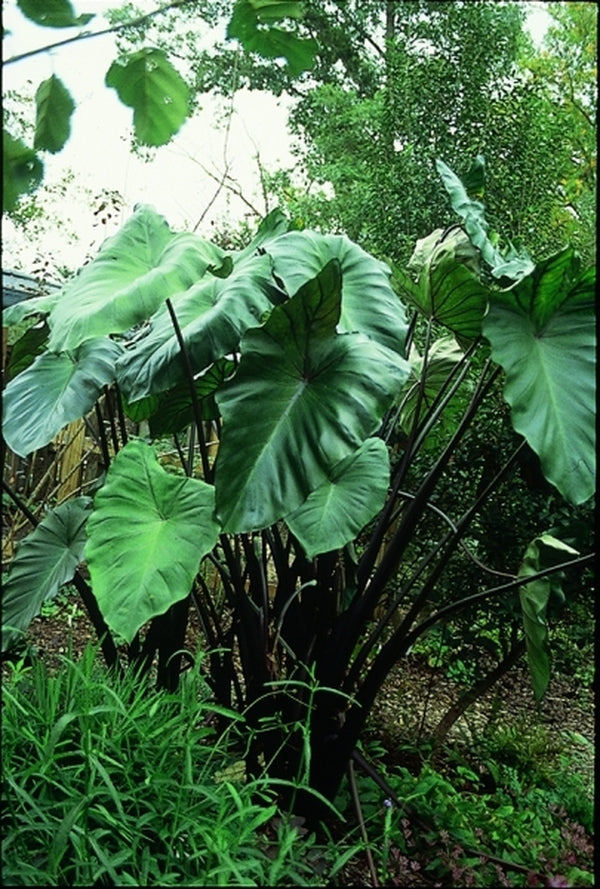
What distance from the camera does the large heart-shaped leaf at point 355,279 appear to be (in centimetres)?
168

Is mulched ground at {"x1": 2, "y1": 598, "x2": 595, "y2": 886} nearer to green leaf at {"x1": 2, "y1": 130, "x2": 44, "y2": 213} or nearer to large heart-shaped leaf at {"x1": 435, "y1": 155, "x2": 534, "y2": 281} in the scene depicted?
large heart-shaped leaf at {"x1": 435, "y1": 155, "x2": 534, "y2": 281}

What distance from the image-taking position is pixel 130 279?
163cm

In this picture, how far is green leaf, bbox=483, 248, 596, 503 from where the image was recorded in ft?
4.27

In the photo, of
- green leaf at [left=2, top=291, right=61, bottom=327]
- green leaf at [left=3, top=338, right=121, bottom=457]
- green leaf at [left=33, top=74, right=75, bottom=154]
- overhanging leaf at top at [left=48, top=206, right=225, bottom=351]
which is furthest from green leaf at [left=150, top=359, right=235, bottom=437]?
green leaf at [left=33, top=74, right=75, bottom=154]

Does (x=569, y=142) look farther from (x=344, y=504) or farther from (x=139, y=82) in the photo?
(x=139, y=82)

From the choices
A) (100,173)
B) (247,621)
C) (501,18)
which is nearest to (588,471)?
(247,621)

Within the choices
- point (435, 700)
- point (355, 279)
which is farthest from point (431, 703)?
point (355, 279)

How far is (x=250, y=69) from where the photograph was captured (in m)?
4.05

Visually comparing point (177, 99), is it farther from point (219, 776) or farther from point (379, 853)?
point (379, 853)

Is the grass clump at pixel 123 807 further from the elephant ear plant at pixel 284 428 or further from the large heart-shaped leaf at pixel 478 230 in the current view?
the large heart-shaped leaf at pixel 478 230

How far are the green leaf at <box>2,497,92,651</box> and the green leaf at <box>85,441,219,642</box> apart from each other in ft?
0.94

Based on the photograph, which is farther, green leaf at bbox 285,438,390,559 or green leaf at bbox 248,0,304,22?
green leaf at bbox 285,438,390,559

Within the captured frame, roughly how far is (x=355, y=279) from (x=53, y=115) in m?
0.89

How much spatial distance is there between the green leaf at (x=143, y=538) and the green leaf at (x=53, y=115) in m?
0.68
